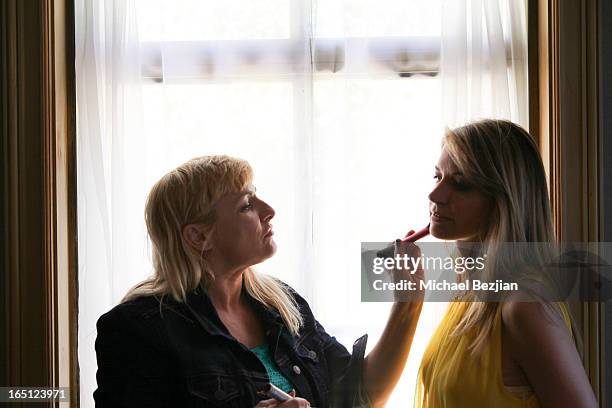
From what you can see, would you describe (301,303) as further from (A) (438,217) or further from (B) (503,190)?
(B) (503,190)

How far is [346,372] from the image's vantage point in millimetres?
1522

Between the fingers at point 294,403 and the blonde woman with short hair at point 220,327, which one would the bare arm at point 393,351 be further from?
the fingers at point 294,403

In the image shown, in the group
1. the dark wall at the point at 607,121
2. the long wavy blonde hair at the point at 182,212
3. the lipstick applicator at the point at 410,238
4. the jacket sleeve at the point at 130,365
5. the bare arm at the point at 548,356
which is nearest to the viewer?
the bare arm at the point at 548,356

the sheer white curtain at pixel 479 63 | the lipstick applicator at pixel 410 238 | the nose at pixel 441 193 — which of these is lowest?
the lipstick applicator at pixel 410 238

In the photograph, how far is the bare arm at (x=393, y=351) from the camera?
1.50m

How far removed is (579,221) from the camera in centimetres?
160

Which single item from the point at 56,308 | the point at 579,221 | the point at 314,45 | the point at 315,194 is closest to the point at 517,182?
the point at 579,221

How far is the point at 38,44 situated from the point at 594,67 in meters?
1.31

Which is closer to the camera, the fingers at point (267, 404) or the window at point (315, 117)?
the fingers at point (267, 404)

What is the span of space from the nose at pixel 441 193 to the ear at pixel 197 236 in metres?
0.47

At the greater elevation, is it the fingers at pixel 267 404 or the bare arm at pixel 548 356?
the bare arm at pixel 548 356

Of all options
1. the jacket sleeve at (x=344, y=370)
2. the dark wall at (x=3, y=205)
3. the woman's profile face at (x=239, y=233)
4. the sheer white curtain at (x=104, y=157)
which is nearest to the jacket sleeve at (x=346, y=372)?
the jacket sleeve at (x=344, y=370)

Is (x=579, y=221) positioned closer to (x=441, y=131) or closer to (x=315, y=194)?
(x=441, y=131)

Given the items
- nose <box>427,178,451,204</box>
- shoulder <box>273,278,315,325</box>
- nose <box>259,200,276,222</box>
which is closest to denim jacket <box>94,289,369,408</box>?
shoulder <box>273,278,315,325</box>
